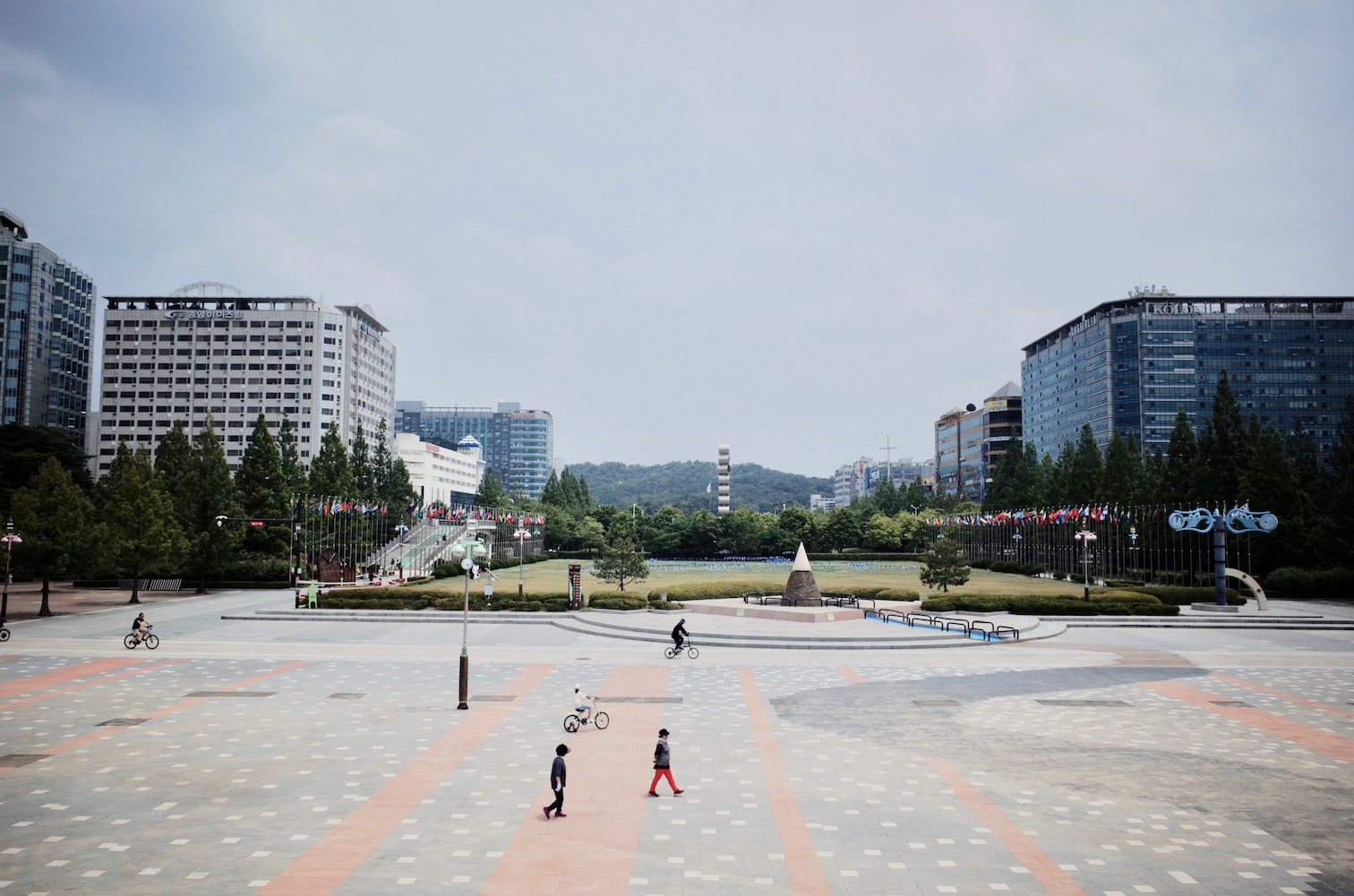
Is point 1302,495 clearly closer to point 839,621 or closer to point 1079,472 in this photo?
point 1079,472

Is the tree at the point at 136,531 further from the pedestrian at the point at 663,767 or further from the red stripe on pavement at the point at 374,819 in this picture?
the pedestrian at the point at 663,767

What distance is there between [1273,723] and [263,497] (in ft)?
222

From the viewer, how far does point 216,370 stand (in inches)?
6058

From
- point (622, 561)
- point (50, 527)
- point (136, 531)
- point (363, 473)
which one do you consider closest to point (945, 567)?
point (622, 561)

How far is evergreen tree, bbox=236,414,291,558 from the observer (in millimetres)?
68250

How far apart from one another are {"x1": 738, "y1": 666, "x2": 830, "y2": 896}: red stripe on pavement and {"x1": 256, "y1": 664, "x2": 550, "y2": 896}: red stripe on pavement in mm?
6797

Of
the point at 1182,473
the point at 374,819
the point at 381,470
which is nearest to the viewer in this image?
the point at 374,819

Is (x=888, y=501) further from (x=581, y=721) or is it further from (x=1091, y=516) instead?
(x=581, y=721)

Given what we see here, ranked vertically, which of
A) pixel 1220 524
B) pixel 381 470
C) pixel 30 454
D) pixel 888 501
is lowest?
pixel 1220 524

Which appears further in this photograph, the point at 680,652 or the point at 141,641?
the point at 141,641

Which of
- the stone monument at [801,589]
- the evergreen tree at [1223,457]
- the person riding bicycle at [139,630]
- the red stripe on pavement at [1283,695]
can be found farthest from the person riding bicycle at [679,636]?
the evergreen tree at [1223,457]

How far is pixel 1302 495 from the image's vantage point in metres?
66.5

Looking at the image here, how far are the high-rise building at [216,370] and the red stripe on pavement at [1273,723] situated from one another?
15237 cm

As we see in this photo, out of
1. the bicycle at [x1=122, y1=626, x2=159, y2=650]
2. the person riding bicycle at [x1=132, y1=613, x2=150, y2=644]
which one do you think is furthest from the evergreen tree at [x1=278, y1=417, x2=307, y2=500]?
the person riding bicycle at [x1=132, y1=613, x2=150, y2=644]
